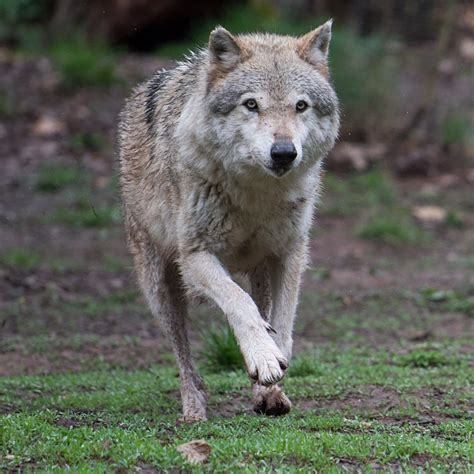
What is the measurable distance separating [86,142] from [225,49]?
32.1 feet

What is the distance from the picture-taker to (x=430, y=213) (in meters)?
14.4

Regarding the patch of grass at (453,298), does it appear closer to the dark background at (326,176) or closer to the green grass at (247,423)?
the dark background at (326,176)

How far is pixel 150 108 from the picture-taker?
7422 millimetres

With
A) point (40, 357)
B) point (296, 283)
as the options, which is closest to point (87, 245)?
point (40, 357)

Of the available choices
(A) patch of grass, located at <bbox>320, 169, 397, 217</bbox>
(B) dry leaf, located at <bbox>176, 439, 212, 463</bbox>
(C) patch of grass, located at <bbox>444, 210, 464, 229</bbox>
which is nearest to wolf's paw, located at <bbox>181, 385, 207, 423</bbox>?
(B) dry leaf, located at <bbox>176, 439, 212, 463</bbox>

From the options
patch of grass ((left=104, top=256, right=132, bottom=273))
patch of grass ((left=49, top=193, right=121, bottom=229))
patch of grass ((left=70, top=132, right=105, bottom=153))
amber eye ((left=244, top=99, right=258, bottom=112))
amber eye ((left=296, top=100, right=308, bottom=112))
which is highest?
amber eye ((left=244, top=99, right=258, bottom=112))

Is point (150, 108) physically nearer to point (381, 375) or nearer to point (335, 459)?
point (381, 375)

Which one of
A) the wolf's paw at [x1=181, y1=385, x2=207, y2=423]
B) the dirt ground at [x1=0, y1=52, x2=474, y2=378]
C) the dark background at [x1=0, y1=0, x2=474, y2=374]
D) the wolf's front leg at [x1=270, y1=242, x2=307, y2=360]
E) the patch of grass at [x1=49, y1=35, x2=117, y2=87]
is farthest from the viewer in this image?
the patch of grass at [x1=49, y1=35, x2=117, y2=87]

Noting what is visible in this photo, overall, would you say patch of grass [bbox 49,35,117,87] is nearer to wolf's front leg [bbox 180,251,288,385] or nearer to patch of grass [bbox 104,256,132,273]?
patch of grass [bbox 104,256,132,273]

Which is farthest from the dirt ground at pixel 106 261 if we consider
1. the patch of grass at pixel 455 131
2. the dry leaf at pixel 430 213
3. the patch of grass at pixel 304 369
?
the patch of grass at pixel 304 369

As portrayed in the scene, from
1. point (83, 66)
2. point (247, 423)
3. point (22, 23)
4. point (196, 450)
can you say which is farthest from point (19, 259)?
point (22, 23)

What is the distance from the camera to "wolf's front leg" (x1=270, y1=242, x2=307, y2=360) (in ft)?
21.3

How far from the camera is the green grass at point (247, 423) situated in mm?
5082

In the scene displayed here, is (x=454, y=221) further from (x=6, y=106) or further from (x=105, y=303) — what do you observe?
(x=6, y=106)
